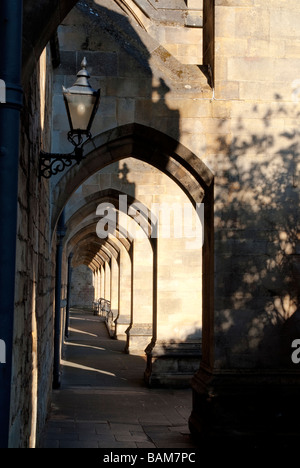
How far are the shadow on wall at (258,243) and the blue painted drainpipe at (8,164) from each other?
4.48m

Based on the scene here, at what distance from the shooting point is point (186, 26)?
473 inches

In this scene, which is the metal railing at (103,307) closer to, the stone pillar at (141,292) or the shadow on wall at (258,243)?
the stone pillar at (141,292)

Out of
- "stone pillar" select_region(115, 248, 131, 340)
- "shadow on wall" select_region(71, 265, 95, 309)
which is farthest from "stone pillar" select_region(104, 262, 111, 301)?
"shadow on wall" select_region(71, 265, 95, 309)

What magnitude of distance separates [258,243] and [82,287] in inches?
1623

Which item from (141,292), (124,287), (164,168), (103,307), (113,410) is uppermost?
(164,168)

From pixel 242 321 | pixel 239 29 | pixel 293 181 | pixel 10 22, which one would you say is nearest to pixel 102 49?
pixel 239 29

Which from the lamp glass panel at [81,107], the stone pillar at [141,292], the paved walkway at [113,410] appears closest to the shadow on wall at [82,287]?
the stone pillar at [141,292]

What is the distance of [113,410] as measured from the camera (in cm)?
912

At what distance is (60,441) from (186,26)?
794 centimetres

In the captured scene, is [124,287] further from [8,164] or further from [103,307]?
[8,164]

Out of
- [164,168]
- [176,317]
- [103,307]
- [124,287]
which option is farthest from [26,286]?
[103,307]

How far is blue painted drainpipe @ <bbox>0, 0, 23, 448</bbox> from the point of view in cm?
241

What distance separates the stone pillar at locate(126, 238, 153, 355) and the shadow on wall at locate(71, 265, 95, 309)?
99.0 feet
